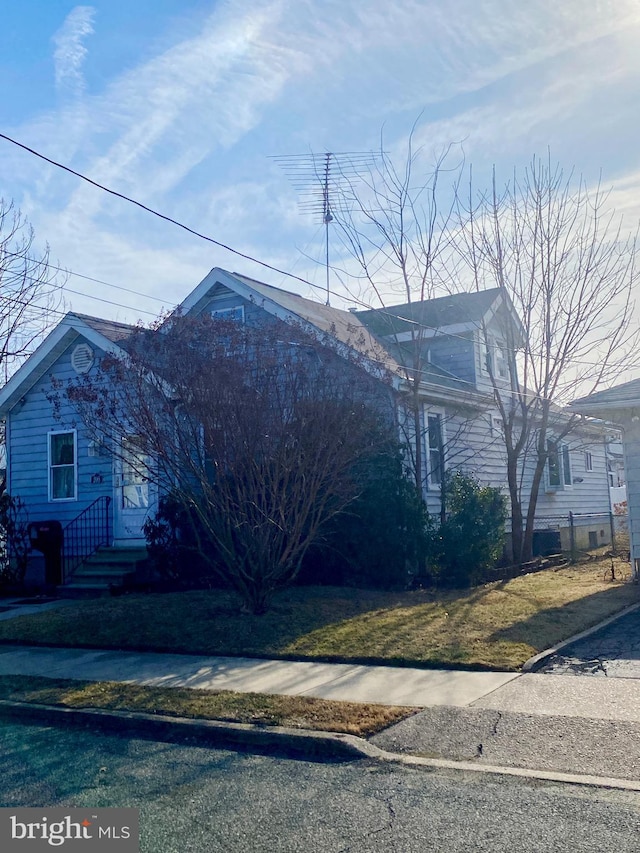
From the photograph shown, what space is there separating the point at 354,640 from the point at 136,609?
4.01 m

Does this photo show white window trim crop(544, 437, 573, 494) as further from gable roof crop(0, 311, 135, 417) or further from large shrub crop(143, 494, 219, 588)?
gable roof crop(0, 311, 135, 417)

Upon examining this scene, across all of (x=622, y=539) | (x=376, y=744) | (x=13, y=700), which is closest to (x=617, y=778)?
(x=376, y=744)

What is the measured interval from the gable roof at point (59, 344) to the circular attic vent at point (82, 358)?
216 mm

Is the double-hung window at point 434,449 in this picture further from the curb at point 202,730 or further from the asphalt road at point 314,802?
the asphalt road at point 314,802

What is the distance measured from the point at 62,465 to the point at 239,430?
8717 millimetres

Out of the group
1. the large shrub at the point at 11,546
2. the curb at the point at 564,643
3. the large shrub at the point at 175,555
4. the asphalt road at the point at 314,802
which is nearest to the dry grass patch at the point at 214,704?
the asphalt road at the point at 314,802

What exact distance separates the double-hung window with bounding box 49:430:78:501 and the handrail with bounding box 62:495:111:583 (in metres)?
0.72

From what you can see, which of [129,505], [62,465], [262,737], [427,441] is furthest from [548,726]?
[62,465]

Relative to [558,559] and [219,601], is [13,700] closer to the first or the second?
[219,601]

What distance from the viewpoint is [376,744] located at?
652 cm

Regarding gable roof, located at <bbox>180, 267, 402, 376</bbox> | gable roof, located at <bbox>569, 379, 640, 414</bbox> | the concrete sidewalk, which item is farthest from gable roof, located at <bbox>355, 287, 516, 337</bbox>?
the concrete sidewalk

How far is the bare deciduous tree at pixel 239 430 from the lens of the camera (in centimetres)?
1134

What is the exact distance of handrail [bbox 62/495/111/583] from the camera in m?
17.6

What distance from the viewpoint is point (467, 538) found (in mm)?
15164
